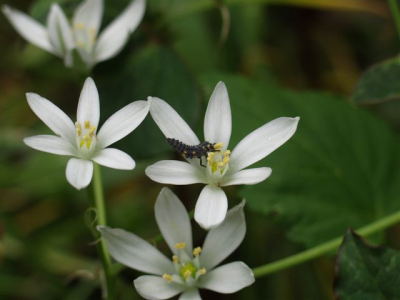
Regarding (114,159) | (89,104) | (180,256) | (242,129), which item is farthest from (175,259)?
(242,129)

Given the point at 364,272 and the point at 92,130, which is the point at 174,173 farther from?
the point at 364,272

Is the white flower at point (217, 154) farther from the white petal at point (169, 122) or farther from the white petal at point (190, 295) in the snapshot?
the white petal at point (190, 295)

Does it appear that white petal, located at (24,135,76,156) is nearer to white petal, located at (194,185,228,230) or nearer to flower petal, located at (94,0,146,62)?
white petal, located at (194,185,228,230)

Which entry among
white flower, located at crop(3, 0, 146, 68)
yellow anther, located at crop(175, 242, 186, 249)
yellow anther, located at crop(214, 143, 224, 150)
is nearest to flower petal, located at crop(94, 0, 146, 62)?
white flower, located at crop(3, 0, 146, 68)

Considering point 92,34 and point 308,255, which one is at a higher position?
point 92,34

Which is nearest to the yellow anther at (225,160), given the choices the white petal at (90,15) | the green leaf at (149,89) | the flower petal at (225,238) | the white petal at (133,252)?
the flower petal at (225,238)

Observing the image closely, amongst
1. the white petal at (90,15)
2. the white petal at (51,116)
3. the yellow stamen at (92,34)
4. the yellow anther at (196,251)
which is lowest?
the yellow anther at (196,251)
